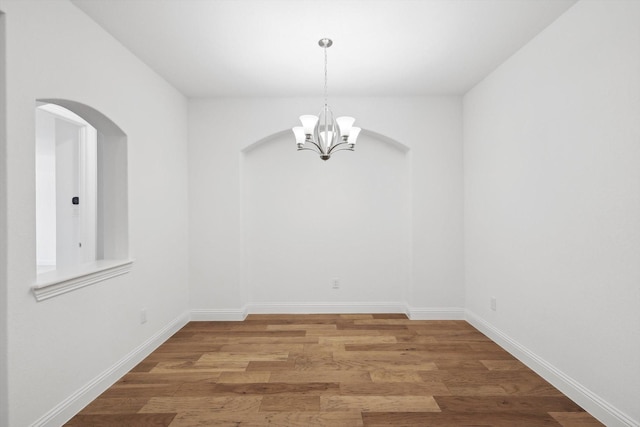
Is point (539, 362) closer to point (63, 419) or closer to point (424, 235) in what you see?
point (424, 235)

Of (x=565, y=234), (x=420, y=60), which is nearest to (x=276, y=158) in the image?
(x=420, y=60)

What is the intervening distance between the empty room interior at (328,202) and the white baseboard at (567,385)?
0.02 meters

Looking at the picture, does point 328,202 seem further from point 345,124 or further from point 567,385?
point 567,385

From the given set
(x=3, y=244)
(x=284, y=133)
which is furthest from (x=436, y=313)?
(x=3, y=244)

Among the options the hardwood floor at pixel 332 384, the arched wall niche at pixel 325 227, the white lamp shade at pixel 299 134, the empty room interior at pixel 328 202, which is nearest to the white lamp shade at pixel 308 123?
the empty room interior at pixel 328 202

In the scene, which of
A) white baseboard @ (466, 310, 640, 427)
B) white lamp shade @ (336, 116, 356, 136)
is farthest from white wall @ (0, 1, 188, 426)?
white baseboard @ (466, 310, 640, 427)

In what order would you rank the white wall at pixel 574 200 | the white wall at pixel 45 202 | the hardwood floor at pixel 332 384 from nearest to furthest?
the white wall at pixel 574 200, the hardwood floor at pixel 332 384, the white wall at pixel 45 202

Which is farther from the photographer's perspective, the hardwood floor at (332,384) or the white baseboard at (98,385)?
the hardwood floor at (332,384)

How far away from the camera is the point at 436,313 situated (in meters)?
4.21

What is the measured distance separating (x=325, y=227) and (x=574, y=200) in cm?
275

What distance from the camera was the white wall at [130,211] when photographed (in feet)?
6.04

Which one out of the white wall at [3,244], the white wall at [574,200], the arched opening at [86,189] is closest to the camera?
the white wall at [3,244]

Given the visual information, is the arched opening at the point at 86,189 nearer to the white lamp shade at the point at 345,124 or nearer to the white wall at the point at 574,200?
the white lamp shade at the point at 345,124

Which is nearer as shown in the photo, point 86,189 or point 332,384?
point 332,384
